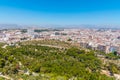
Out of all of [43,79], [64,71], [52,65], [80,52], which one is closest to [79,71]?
[64,71]

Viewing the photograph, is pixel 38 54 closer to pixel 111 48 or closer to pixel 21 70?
pixel 21 70

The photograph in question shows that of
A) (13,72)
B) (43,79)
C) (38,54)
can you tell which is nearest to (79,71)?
(43,79)

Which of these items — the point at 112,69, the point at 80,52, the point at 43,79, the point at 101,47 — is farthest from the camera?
the point at 101,47

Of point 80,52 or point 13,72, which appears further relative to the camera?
point 80,52

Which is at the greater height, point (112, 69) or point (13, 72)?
point (13, 72)

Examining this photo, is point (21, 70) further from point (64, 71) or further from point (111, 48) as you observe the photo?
point (111, 48)

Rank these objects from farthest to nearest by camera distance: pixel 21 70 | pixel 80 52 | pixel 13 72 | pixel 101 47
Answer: pixel 101 47, pixel 80 52, pixel 21 70, pixel 13 72

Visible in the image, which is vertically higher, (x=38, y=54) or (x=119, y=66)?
(x=38, y=54)

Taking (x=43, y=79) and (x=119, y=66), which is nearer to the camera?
(x=43, y=79)

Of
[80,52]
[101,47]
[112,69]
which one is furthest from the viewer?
[101,47]
